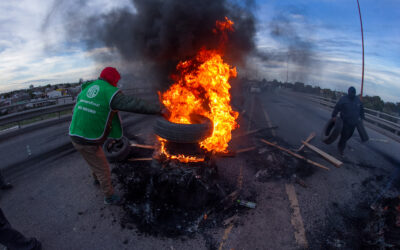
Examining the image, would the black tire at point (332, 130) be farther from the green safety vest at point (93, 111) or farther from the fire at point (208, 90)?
the green safety vest at point (93, 111)

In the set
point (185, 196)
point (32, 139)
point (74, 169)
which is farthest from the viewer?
point (32, 139)

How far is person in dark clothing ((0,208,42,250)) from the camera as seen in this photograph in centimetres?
262

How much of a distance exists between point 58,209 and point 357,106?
27.5 ft

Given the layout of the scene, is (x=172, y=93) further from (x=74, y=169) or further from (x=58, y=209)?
(x=58, y=209)

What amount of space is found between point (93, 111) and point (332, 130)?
262 inches

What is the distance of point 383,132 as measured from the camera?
33.2 feet

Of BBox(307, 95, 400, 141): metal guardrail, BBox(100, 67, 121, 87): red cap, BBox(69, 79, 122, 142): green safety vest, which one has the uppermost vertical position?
Answer: BBox(100, 67, 121, 87): red cap

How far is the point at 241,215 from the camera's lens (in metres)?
3.70

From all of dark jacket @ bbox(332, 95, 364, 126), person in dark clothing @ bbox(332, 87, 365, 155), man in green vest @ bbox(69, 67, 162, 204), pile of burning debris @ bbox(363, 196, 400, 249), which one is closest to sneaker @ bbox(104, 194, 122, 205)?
man in green vest @ bbox(69, 67, 162, 204)

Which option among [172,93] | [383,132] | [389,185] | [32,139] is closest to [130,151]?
[172,93]

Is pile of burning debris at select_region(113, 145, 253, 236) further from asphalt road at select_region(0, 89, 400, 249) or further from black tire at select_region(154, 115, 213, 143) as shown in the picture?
black tire at select_region(154, 115, 213, 143)

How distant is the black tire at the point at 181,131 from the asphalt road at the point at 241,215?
123cm

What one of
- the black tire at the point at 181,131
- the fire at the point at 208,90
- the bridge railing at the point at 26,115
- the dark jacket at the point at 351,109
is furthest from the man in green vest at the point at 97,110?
the dark jacket at the point at 351,109

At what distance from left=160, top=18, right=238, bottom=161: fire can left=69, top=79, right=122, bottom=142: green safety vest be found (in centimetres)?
241
